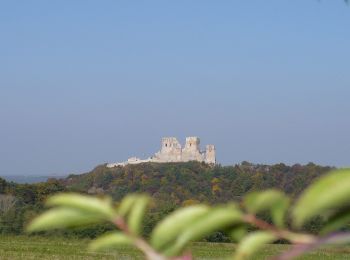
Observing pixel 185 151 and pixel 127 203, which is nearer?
pixel 127 203

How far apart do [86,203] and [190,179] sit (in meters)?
40.5

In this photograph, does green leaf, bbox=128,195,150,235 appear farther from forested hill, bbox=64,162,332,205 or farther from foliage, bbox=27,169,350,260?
forested hill, bbox=64,162,332,205

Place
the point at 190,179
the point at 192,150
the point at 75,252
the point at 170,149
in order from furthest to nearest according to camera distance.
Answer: the point at 192,150, the point at 170,149, the point at 190,179, the point at 75,252

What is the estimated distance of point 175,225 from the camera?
493 mm

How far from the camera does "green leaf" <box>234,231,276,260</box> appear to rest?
18.7 inches

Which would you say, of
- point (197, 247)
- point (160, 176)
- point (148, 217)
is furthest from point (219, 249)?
point (160, 176)

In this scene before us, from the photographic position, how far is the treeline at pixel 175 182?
27344mm

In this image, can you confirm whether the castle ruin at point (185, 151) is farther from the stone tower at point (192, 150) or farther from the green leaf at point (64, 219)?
the green leaf at point (64, 219)

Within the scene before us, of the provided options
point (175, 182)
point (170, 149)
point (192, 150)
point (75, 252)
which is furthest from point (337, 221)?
point (192, 150)

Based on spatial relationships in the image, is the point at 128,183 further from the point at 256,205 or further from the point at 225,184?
the point at 256,205

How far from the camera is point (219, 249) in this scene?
18500 millimetres

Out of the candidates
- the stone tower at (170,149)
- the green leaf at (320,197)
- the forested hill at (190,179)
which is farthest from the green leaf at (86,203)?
the stone tower at (170,149)

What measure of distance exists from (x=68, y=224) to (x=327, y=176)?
19 centimetres

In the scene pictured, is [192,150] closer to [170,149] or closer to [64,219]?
[170,149]
